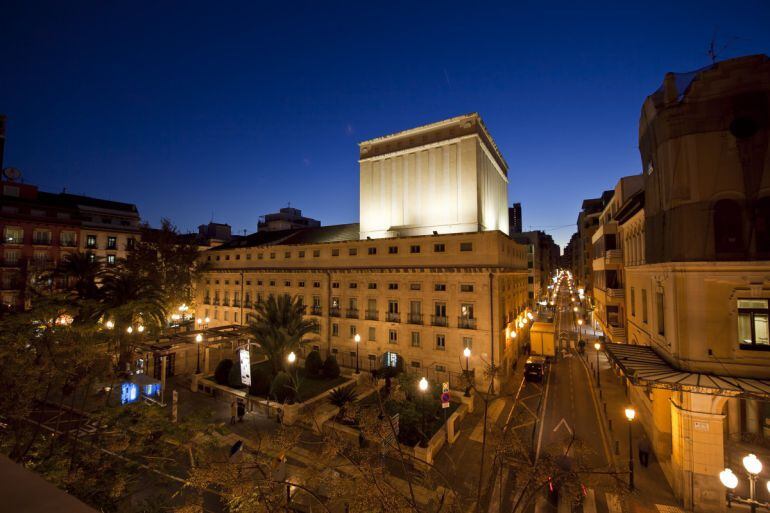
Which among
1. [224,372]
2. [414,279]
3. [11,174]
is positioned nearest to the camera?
[224,372]

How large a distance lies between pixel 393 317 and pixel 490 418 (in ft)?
41.7

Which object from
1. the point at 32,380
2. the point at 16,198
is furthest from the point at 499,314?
the point at 16,198

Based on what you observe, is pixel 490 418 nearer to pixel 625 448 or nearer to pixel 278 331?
pixel 625 448

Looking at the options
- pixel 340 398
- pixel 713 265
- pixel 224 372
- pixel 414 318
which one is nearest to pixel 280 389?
pixel 340 398

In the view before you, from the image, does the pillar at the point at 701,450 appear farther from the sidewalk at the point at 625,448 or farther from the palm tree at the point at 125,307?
the palm tree at the point at 125,307

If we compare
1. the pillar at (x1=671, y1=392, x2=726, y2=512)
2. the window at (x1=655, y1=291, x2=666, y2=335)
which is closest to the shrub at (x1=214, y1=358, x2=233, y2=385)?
the pillar at (x1=671, y1=392, x2=726, y2=512)

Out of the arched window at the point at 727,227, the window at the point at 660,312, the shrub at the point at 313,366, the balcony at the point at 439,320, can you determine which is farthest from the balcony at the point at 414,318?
the arched window at the point at 727,227

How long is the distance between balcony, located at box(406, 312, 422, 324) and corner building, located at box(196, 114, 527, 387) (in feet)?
0.31

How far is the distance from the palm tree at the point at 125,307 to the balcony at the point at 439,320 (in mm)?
22413

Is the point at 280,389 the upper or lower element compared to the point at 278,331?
lower

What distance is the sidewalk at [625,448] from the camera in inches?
562

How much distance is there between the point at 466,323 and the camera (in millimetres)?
29016

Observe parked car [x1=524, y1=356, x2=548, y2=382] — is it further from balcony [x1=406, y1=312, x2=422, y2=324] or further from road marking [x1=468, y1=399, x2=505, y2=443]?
balcony [x1=406, y1=312, x2=422, y2=324]

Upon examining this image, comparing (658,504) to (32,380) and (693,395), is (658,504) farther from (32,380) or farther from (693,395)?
(32,380)
